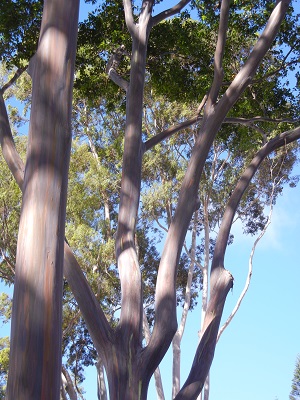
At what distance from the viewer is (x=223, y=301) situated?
16.9 ft

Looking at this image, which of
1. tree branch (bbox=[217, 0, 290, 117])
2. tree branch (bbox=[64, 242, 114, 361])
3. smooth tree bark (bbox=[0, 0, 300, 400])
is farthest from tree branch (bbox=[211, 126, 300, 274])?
tree branch (bbox=[64, 242, 114, 361])

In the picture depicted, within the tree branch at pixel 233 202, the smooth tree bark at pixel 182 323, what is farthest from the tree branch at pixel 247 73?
the smooth tree bark at pixel 182 323

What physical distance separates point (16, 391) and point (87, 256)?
480 inches

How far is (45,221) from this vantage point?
3.00 m

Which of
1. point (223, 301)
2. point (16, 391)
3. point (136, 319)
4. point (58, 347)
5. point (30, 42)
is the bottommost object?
point (16, 391)

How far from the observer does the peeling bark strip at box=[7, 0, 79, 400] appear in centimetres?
277

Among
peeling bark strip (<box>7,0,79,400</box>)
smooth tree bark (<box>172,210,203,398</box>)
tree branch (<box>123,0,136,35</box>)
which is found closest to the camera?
peeling bark strip (<box>7,0,79,400</box>)

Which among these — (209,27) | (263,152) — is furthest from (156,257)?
(263,152)

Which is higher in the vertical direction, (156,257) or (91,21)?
(156,257)

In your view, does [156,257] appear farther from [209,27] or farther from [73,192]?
[209,27]

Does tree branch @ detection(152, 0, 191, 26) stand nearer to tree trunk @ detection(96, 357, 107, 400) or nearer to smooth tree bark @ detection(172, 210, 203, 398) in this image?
smooth tree bark @ detection(172, 210, 203, 398)

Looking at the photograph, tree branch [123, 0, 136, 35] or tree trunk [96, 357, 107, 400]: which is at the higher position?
tree branch [123, 0, 136, 35]

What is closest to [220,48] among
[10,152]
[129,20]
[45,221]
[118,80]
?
[129,20]

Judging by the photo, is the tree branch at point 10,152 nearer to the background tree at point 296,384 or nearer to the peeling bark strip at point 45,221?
the peeling bark strip at point 45,221
